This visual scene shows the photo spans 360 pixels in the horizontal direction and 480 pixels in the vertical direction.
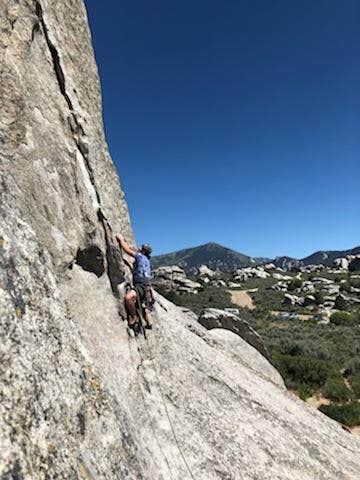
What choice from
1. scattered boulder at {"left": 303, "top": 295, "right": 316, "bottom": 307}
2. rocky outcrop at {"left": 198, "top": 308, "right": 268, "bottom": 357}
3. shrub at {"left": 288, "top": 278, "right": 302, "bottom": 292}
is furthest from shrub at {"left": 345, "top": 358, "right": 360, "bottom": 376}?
shrub at {"left": 288, "top": 278, "right": 302, "bottom": 292}

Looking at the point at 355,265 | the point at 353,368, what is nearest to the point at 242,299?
the point at 353,368

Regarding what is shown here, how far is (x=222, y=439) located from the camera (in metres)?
8.85

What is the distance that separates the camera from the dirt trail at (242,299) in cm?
6490

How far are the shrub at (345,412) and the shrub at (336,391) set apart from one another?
146 cm

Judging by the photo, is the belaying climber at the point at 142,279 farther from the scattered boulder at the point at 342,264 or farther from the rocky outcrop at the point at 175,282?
the scattered boulder at the point at 342,264

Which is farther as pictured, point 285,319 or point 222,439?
point 285,319

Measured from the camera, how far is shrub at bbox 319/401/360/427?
1972 cm

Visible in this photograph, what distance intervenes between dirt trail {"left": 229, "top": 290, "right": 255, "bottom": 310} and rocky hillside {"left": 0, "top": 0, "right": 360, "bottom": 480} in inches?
2058

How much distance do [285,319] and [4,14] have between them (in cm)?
4807

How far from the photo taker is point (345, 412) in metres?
20.2

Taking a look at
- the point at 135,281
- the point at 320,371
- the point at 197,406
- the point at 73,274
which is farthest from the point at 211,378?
the point at 320,371

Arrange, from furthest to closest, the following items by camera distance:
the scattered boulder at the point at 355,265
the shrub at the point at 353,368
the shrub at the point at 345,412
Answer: the scattered boulder at the point at 355,265 < the shrub at the point at 353,368 < the shrub at the point at 345,412

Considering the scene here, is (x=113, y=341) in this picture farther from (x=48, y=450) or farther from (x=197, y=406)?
(x=48, y=450)

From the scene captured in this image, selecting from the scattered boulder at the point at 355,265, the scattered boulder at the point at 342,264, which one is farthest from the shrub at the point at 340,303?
the scattered boulder at the point at 342,264
